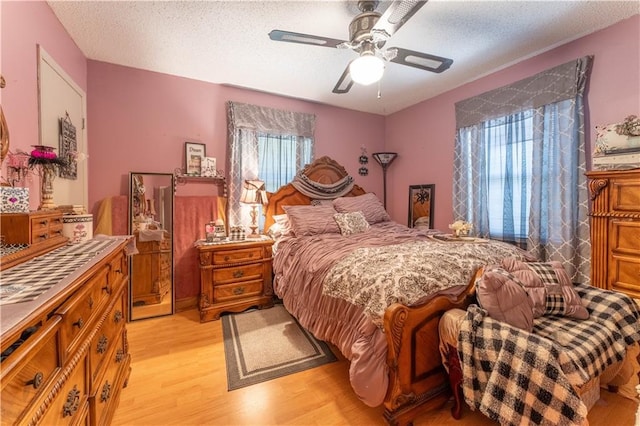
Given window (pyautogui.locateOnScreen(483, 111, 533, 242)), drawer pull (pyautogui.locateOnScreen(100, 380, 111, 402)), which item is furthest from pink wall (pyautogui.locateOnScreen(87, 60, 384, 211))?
window (pyautogui.locateOnScreen(483, 111, 533, 242))

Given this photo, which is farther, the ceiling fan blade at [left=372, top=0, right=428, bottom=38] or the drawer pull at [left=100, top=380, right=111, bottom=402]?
the ceiling fan blade at [left=372, top=0, right=428, bottom=38]

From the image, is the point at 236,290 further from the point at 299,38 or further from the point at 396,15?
the point at 396,15

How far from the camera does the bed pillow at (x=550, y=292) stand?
5.12 feet

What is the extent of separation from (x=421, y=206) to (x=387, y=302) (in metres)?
2.68

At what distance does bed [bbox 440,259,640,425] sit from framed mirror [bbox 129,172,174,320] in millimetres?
2634

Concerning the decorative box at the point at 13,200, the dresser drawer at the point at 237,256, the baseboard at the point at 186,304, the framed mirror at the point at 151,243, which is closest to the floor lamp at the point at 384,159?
the dresser drawer at the point at 237,256

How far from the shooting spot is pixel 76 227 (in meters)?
1.56

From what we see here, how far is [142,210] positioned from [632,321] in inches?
149

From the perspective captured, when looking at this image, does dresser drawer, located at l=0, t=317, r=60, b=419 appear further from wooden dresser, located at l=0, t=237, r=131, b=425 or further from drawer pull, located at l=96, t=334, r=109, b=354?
drawer pull, located at l=96, t=334, r=109, b=354

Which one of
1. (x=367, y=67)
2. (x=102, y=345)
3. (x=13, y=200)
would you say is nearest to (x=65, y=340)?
(x=102, y=345)

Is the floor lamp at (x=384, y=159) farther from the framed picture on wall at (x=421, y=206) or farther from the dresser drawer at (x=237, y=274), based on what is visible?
the dresser drawer at (x=237, y=274)

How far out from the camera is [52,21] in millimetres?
1915

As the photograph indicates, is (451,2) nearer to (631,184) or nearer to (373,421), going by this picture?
(631,184)

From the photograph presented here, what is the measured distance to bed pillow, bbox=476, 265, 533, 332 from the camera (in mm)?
1392
